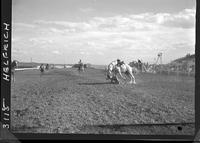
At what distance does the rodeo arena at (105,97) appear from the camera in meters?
3.52

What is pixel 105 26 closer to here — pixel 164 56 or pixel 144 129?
pixel 164 56

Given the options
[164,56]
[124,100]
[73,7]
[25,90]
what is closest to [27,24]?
[73,7]

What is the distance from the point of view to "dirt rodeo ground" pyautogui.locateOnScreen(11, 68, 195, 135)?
3.51 m

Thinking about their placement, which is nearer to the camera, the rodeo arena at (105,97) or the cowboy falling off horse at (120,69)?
the rodeo arena at (105,97)

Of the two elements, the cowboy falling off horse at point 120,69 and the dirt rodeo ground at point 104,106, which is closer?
the dirt rodeo ground at point 104,106

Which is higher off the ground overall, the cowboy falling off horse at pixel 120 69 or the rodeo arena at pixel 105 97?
the cowboy falling off horse at pixel 120 69

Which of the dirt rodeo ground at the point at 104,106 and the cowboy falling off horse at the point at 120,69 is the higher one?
the cowboy falling off horse at the point at 120,69

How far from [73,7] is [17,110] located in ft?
5.10

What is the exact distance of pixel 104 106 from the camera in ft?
12.0

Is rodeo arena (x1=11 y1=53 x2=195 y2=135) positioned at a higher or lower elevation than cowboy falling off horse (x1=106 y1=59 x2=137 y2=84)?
lower

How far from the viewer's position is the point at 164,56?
371 centimetres

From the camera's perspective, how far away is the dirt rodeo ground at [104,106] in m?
3.51

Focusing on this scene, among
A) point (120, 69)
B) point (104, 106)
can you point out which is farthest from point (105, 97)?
point (120, 69)

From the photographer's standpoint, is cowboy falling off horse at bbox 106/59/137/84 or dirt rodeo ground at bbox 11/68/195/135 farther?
cowboy falling off horse at bbox 106/59/137/84
